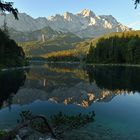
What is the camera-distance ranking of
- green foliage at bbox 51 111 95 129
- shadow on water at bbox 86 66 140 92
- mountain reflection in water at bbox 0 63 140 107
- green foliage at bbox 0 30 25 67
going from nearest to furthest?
green foliage at bbox 51 111 95 129 → mountain reflection in water at bbox 0 63 140 107 → shadow on water at bbox 86 66 140 92 → green foliage at bbox 0 30 25 67

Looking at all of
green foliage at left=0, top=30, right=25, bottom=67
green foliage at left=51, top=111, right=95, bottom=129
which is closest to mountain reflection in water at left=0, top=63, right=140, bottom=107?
green foliage at left=51, top=111, right=95, bottom=129

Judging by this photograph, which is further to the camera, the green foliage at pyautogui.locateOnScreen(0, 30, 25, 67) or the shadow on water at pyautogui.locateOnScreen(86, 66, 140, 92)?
the green foliage at pyautogui.locateOnScreen(0, 30, 25, 67)

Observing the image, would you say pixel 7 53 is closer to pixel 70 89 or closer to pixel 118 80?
pixel 118 80

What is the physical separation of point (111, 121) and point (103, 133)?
6.57 meters

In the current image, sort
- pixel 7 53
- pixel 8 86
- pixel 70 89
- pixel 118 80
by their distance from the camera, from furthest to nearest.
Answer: pixel 7 53
pixel 118 80
pixel 70 89
pixel 8 86

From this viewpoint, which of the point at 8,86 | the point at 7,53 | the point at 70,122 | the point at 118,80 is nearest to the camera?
the point at 70,122

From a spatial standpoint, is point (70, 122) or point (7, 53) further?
point (7, 53)

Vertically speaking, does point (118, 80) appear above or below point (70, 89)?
above

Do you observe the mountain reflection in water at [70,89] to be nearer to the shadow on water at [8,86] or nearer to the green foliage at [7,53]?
the shadow on water at [8,86]

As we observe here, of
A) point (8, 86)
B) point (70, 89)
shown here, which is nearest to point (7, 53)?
point (8, 86)

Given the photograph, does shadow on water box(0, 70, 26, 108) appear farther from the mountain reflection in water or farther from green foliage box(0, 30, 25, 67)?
green foliage box(0, 30, 25, 67)

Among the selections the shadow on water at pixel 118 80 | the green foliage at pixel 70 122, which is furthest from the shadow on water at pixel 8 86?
the shadow on water at pixel 118 80

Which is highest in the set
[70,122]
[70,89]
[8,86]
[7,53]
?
[7,53]

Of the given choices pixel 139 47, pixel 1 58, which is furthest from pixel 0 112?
pixel 139 47
